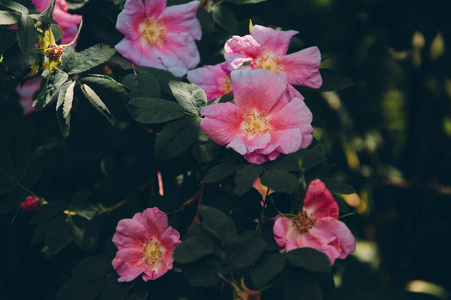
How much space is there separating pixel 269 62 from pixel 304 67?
8 cm

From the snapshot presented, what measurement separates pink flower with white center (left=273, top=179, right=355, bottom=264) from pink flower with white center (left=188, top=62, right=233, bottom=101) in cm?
37

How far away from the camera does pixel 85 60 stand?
91 cm

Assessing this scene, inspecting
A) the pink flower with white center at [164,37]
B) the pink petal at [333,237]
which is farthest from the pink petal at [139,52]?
the pink petal at [333,237]

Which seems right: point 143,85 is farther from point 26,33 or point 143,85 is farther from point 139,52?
point 26,33

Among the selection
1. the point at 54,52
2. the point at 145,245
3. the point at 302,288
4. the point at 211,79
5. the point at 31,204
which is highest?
the point at 54,52

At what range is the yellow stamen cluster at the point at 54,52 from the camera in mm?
869

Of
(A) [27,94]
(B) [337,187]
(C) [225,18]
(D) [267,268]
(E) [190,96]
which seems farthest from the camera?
(A) [27,94]

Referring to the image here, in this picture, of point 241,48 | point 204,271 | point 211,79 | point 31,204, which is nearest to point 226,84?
point 211,79

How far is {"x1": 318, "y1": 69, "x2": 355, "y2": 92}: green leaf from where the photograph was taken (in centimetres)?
101

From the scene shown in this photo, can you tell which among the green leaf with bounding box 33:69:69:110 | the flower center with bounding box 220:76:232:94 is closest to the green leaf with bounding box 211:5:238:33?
the flower center with bounding box 220:76:232:94

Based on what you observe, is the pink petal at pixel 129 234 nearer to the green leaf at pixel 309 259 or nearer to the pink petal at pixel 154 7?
the green leaf at pixel 309 259

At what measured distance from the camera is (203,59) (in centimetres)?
117

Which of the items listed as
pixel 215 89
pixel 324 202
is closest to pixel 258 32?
pixel 215 89

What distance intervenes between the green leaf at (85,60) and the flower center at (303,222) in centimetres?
52
